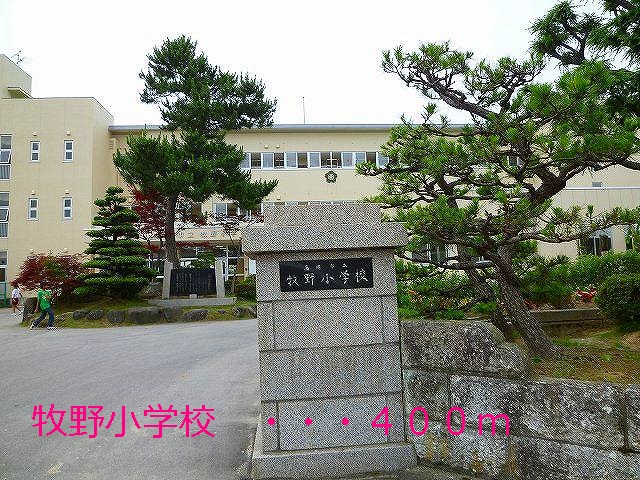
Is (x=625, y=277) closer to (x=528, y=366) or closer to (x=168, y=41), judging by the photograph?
(x=528, y=366)

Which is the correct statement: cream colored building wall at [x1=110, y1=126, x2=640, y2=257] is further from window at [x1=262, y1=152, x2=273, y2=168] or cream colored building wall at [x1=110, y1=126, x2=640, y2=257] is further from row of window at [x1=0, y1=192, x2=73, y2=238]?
row of window at [x1=0, y1=192, x2=73, y2=238]

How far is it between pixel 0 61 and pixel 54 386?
109 ft

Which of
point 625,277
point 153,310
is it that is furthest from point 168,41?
point 625,277

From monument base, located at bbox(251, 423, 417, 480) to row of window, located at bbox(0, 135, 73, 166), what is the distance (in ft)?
105

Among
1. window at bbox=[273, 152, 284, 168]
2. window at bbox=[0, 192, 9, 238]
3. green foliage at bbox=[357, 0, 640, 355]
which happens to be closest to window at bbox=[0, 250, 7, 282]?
window at bbox=[0, 192, 9, 238]

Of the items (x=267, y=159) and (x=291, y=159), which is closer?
(x=267, y=159)

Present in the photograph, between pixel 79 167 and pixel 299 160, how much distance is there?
14.2m

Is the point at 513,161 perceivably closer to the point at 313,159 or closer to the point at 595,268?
the point at 595,268

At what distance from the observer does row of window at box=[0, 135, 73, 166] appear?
30.7 m

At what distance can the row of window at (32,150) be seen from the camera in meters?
30.7

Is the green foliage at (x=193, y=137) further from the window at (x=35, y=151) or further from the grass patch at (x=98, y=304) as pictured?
the window at (x=35, y=151)

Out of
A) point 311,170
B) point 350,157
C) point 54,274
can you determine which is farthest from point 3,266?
point 350,157

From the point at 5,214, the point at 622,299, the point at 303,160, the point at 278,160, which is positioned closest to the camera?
the point at 622,299

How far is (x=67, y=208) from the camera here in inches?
1199
